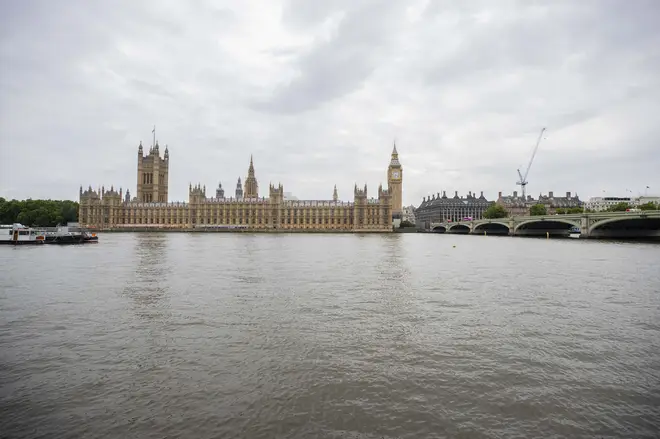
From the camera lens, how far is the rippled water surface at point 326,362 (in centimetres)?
720

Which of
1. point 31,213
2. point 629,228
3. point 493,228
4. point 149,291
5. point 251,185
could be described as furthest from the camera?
point 251,185

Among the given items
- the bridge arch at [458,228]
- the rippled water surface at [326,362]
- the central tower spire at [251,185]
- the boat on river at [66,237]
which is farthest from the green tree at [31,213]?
the bridge arch at [458,228]

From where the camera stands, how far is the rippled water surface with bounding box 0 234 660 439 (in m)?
7.20

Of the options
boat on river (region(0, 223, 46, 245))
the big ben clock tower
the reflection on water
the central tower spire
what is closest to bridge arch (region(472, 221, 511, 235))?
the big ben clock tower

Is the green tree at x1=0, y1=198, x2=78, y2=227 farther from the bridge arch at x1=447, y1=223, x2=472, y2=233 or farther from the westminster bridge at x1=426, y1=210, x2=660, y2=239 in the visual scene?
the bridge arch at x1=447, y1=223, x2=472, y2=233

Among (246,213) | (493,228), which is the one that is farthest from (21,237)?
(493,228)

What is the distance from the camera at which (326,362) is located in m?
9.96

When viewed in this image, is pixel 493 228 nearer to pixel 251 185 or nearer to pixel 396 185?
pixel 396 185

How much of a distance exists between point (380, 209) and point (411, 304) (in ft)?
425

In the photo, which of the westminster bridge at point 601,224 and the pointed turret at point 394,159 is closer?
the westminster bridge at point 601,224

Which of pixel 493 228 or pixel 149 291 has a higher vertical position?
pixel 493 228

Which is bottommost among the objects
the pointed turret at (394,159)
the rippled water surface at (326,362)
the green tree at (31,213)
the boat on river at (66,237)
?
the rippled water surface at (326,362)

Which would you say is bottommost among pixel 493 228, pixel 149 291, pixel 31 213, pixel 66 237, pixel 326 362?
pixel 326 362

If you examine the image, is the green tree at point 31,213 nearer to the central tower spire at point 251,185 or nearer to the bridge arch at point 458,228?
the central tower spire at point 251,185
